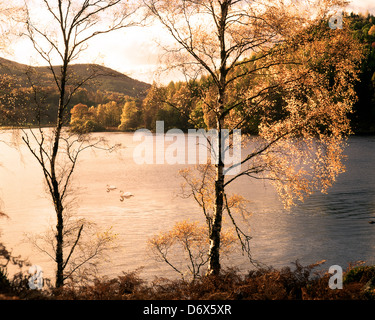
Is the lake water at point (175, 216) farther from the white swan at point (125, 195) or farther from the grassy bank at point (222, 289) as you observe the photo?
the grassy bank at point (222, 289)

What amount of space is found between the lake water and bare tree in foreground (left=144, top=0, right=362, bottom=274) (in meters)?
8.12

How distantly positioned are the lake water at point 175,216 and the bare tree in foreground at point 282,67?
8.12 metres

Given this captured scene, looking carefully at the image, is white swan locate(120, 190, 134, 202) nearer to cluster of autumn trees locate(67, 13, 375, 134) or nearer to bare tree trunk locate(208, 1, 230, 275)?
cluster of autumn trees locate(67, 13, 375, 134)

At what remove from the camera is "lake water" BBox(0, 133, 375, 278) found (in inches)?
1194

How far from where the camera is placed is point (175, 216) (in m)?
40.8

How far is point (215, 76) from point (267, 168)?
367 centimetres

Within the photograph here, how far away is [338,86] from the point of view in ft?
38.9

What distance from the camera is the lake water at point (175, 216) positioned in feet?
99.5

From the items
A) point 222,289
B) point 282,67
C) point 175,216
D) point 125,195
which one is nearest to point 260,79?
point 282,67

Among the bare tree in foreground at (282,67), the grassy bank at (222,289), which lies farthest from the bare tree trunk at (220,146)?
the grassy bank at (222,289)

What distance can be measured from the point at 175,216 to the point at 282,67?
97.3 feet
